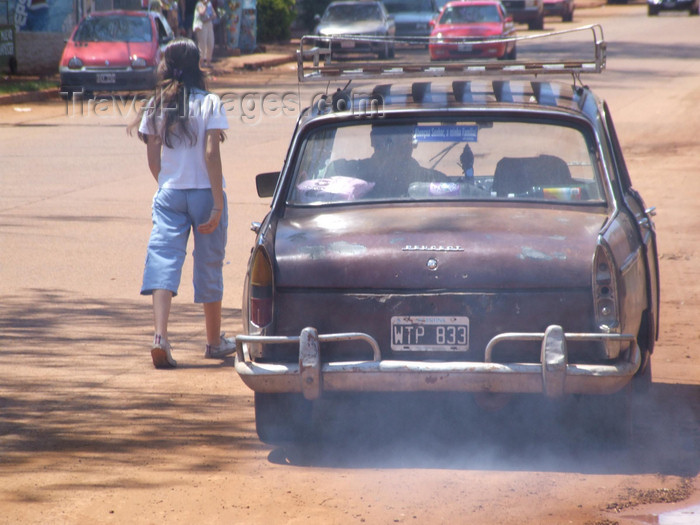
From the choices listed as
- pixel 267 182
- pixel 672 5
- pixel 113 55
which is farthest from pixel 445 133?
pixel 672 5

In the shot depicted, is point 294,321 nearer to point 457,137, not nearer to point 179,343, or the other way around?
point 457,137

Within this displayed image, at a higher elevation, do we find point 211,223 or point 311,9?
point 311,9

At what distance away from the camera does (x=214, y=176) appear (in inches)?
→ 236

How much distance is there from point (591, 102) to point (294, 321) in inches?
84.0

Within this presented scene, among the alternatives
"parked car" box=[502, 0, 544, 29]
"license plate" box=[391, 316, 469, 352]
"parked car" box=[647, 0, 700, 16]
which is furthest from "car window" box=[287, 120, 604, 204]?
"parked car" box=[647, 0, 700, 16]

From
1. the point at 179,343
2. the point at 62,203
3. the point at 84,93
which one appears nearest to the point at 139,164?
the point at 62,203

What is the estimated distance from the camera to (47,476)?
461 centimetres

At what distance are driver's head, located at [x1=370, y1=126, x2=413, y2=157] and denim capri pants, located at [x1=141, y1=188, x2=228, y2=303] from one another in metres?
1.23

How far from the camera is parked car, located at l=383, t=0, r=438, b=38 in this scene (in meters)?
33.7

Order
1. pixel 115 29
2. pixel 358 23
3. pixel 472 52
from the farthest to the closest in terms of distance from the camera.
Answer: pixel 358 23
pixel 472 52
pixel 115 29

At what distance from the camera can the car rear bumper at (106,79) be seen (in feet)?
70.3

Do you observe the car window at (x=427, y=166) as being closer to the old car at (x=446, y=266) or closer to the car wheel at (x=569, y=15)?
the old car at (x=446, y=266)

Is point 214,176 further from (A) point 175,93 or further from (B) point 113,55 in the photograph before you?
(B) point 113,55

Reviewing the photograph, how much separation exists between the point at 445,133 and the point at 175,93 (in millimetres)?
1619
